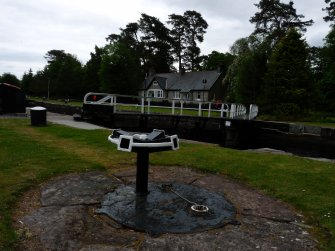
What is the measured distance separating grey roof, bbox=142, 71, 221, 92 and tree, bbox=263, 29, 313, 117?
91.2 ft

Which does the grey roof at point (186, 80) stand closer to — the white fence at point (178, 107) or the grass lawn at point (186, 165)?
the white fence at point (178, 107)

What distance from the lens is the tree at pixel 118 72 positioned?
55.5m

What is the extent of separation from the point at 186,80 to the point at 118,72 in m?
14.2

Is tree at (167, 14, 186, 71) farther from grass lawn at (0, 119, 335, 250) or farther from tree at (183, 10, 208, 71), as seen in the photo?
grass lawn at (0, 119, 335, 250)

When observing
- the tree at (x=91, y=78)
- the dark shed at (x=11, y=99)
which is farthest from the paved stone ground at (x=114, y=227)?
the tree at (x=91, y=78)

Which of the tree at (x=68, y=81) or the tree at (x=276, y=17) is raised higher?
the tree at (x=276, y=17)

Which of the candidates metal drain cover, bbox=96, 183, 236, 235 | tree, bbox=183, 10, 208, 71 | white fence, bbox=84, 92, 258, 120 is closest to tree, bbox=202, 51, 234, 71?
tree, bbox=183, 10, 208, 71

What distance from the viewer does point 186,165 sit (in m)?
7.20

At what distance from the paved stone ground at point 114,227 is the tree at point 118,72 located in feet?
167

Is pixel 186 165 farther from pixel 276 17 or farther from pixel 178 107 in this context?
pixel 276 17

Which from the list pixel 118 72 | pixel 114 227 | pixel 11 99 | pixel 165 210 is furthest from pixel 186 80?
pixel 114 227

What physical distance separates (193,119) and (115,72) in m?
38.2

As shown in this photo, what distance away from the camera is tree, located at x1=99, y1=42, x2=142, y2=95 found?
55.5m

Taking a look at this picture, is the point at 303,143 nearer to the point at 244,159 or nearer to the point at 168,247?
the point at 244,159
